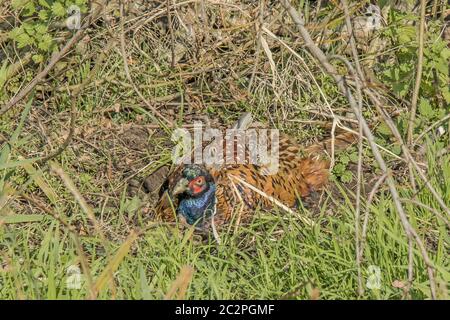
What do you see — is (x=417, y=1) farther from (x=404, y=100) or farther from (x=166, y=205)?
(x=166, y=205)

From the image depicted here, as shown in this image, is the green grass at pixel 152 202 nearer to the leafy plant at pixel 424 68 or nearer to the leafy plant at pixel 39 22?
the leafy plant at pixel 424 68

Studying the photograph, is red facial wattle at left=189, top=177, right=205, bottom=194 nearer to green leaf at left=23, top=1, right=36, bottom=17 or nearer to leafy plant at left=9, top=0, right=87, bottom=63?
leafy plant at left=9, top=0, right=87, bottom=63

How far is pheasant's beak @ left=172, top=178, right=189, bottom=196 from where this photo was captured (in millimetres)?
5480

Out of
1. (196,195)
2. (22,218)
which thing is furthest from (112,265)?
(196,195)

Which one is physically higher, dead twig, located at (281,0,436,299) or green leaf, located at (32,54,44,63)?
green leaf, located at (32,54,44,63)

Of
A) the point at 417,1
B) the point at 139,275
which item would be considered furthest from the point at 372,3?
the point at 139,275

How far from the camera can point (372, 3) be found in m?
6.61

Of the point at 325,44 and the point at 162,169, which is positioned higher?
the point at 325,44

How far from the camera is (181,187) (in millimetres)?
5492

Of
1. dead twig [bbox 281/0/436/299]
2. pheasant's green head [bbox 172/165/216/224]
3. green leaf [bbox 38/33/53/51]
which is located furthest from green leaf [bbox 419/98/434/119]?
green leaf [bbox 38/33/53/51]

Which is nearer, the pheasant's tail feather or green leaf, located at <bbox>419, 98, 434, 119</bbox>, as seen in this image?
green leaf, located at <bbox>419, 98, 434, 119</bbox>

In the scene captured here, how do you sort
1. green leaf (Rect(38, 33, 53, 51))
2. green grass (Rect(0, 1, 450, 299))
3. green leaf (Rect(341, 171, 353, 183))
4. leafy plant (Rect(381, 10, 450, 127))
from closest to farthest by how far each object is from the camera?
green grass (Rect(0, 1, 450, 299))
leafy plant (Rect(381, 10, 450, 127))
green leaf (Rect(341, 171, 353, 183))
green leaf (Rect(38, 33, 53, 51))

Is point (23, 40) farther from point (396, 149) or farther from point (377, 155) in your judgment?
point (377, 155)
